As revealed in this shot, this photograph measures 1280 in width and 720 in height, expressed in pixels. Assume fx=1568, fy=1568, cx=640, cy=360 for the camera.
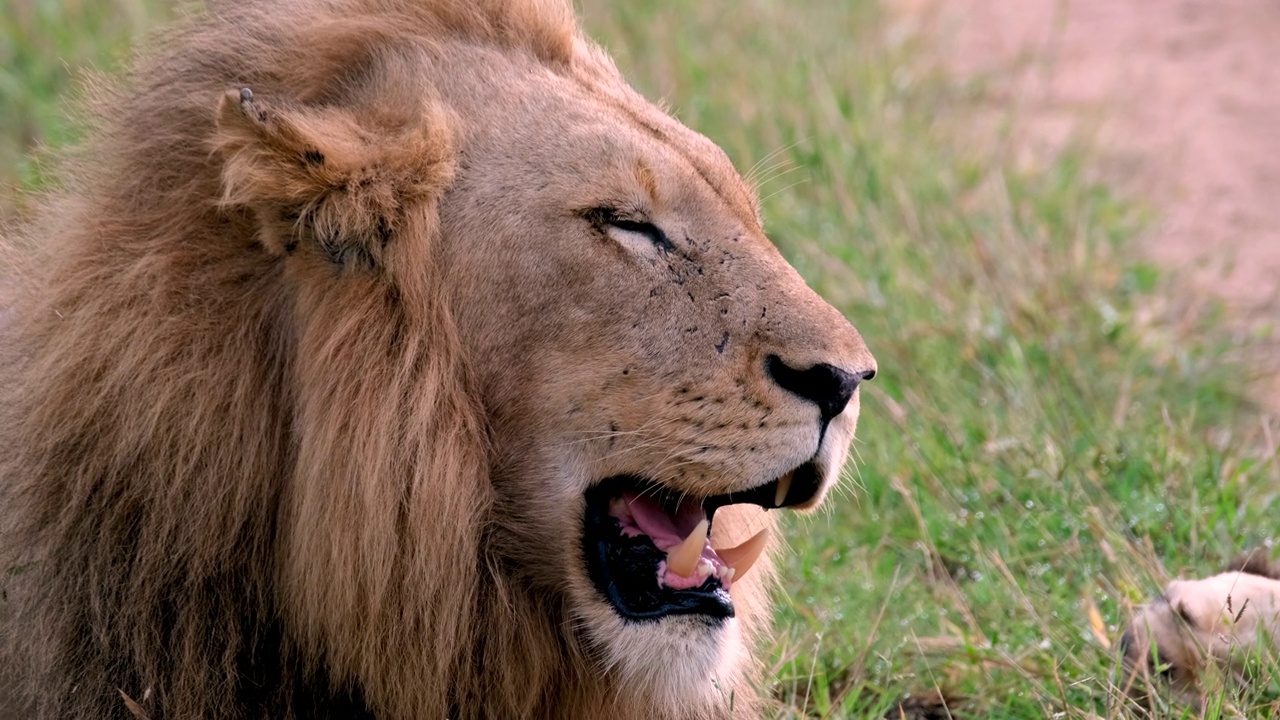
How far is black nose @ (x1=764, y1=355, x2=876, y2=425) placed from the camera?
2453mm

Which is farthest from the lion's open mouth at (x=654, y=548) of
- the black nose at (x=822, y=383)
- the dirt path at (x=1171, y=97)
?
the dirt path at (x=1171, y=97)

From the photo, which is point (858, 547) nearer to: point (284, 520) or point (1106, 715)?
point (1106, 715)

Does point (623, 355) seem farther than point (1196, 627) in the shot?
No

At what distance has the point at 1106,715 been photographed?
2.77 m

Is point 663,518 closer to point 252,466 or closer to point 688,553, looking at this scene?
point 688,553

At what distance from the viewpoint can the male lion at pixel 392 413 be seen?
2.46 metres

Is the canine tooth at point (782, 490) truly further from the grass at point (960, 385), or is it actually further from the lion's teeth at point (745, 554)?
the grass at point (960, 385)

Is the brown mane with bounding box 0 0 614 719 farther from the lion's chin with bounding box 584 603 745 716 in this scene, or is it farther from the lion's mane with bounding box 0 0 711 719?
the lion's chin with bounding box 584 603 745 716

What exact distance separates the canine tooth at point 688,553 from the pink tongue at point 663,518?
5 centimetres

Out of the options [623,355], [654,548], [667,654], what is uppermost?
[623,355]

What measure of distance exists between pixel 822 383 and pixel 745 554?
40 centimetres

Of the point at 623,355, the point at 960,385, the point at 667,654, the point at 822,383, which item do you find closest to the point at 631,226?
the point at 623,355

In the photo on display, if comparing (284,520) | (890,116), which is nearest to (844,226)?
(890,116)

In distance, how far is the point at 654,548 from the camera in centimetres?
260
